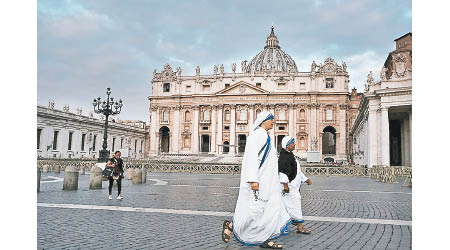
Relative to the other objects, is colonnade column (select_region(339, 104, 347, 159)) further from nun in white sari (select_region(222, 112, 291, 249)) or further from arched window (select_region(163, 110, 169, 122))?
nun in white sari (select_region(222, 112, 291, 249))

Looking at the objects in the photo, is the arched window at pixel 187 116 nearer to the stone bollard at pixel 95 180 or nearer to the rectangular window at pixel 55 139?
the rectangular window at pixel 55 139

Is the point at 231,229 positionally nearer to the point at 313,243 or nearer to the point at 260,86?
the point at 313,243

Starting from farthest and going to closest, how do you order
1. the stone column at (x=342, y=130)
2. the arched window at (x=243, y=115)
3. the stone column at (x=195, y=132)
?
the stone column at (x=195, y=132)
the arched window at (x=243, y=115)
the stone column at (x=342, y=130)

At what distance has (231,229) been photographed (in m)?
4.61

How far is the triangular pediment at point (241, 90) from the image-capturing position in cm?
5816

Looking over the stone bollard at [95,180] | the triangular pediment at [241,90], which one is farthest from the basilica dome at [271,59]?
the stone bollard at [95,180]

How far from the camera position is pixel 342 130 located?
5562 centimetres

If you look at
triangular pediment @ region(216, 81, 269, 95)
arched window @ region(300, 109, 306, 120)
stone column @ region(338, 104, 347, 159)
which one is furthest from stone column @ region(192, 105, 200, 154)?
stone column @ region(338, 104, 347, 159)

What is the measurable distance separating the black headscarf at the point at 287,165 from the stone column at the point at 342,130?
2049 inches

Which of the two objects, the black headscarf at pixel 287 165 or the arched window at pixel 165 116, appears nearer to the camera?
the black headscarf at pixel 287 165

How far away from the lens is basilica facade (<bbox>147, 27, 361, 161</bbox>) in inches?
2233
